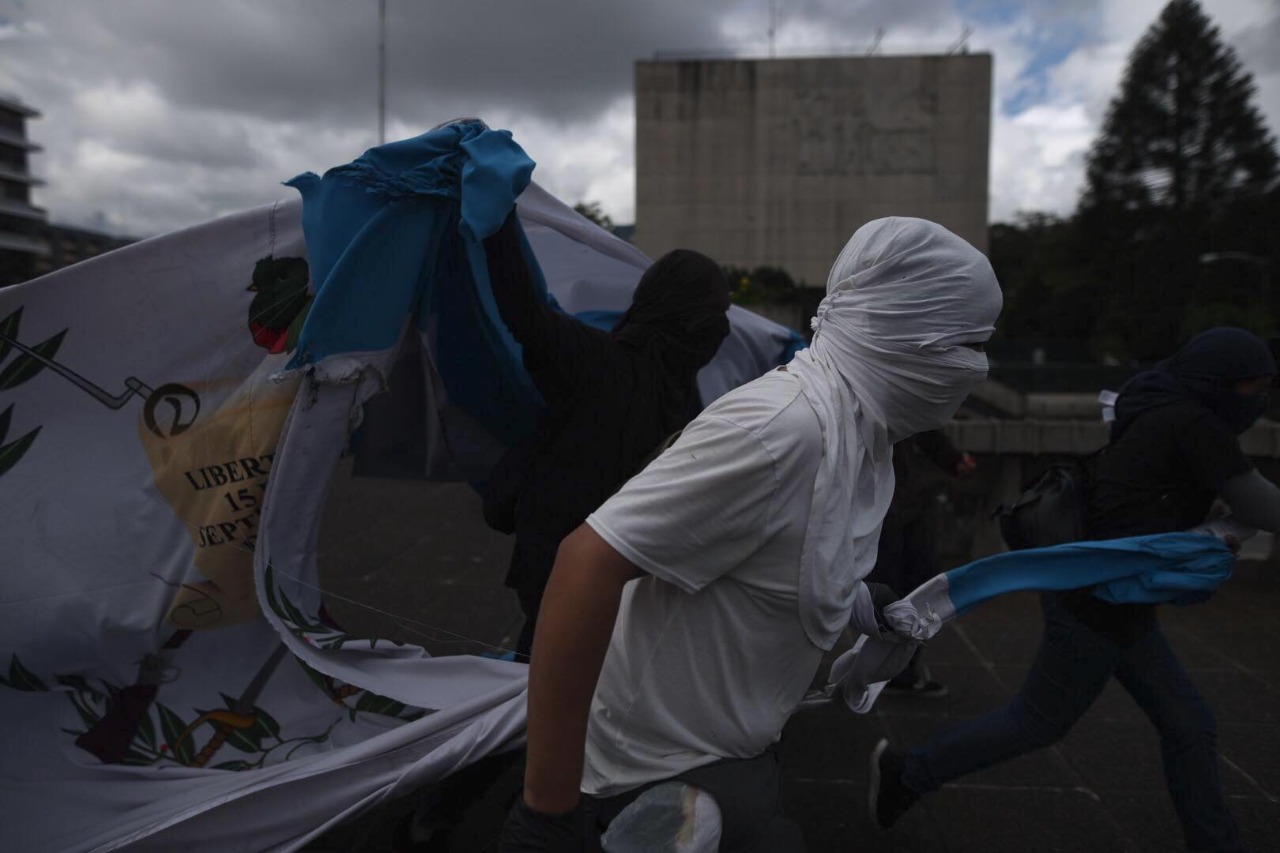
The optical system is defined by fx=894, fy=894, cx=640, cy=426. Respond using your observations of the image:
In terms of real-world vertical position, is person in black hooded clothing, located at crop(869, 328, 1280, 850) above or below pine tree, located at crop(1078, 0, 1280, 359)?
below

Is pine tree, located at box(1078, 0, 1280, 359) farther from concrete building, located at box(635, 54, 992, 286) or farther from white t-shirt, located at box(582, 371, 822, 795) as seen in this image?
white t-shirt, located at box(582, 371, 822, 795)

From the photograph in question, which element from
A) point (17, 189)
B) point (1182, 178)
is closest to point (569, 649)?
point (1182, 178)

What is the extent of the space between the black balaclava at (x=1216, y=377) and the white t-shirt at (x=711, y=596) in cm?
195

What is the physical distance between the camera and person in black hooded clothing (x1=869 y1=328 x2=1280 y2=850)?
264 centimetres

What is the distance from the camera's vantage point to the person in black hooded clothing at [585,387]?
8.30ft

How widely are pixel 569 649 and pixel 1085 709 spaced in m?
2.22

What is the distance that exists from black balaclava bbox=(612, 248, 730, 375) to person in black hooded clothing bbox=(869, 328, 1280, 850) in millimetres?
1344

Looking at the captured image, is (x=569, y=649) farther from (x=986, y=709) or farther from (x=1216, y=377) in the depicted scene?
(x=986, y=709)

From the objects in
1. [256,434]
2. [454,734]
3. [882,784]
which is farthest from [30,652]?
[882,784]

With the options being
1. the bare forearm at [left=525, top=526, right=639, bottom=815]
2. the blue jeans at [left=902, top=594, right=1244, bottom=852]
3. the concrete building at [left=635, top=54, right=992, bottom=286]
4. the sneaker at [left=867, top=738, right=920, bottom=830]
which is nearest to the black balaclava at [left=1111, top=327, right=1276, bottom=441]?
the blue jeans at [left=902, top=594, right=1244, bottom=852]

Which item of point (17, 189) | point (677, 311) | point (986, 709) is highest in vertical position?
point (17, 189)

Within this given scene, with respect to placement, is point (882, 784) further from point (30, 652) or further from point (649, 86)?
point (649, 86)

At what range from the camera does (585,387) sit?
2652mm

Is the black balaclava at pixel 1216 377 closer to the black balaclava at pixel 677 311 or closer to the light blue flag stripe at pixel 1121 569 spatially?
the light blue flag stripe at pixel 1121 569
